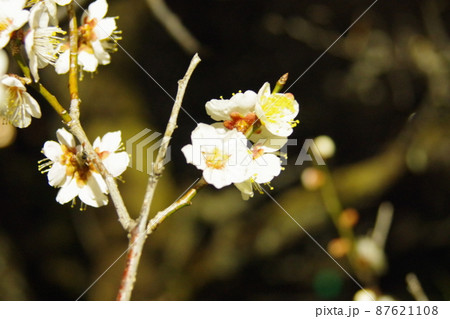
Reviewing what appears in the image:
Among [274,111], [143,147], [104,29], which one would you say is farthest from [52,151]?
[143,147]

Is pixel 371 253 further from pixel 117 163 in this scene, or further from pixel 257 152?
pixel 117 163

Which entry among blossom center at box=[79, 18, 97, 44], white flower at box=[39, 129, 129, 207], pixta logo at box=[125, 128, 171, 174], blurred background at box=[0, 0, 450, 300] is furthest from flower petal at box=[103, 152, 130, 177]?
blurred background at box=[0, 0, 450, 300]

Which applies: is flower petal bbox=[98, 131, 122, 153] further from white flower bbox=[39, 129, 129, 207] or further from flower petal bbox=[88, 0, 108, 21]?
flower petal bbox=[88, 0, 108, 21]

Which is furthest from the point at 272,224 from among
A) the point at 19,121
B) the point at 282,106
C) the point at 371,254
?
the point at 19,121

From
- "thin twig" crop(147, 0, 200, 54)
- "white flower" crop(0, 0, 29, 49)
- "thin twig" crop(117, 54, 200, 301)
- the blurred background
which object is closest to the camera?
"thin twig" crop(117, 54, 200, 301)

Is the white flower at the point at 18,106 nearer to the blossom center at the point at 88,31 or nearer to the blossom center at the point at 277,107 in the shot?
the blossom center at the point at 88,31

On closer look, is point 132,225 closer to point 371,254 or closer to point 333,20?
point 371,254
